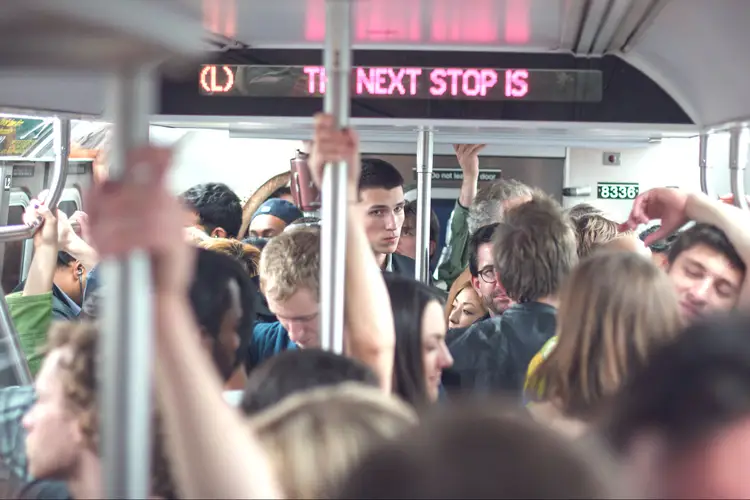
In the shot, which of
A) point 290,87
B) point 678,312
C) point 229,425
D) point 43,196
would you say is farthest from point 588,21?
point 229,425

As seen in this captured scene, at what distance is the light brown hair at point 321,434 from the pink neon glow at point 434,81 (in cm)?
247

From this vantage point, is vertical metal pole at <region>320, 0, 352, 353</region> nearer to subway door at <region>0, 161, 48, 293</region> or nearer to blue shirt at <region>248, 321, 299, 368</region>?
blue shirt at <region>248, 321, 299, 368</region>

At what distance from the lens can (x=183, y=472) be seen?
3.30 ft

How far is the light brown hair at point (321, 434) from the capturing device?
110cm

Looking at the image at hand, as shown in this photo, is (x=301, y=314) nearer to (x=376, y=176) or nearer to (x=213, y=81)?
(x=376, y=176)

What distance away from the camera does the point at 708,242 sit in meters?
2.58

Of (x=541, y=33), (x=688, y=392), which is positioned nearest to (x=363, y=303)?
(x=688, y=392)

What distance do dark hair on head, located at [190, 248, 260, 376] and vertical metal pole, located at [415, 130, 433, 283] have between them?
7.94 ft

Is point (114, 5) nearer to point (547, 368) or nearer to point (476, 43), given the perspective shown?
point (547, 368)

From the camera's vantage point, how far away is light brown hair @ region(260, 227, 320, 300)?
2.42 m

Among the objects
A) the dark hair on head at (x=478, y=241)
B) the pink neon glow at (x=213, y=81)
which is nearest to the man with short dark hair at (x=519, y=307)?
the dark hair on head at (x=478, y=241)

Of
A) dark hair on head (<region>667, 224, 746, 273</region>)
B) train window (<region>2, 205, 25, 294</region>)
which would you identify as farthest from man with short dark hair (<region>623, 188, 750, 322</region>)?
train window (<region>2, 205, 25, 294</region>)

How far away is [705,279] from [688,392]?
155 cm

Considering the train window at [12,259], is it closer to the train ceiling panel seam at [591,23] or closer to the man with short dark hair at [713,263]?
the train ceiling panel seam at [591,23]
